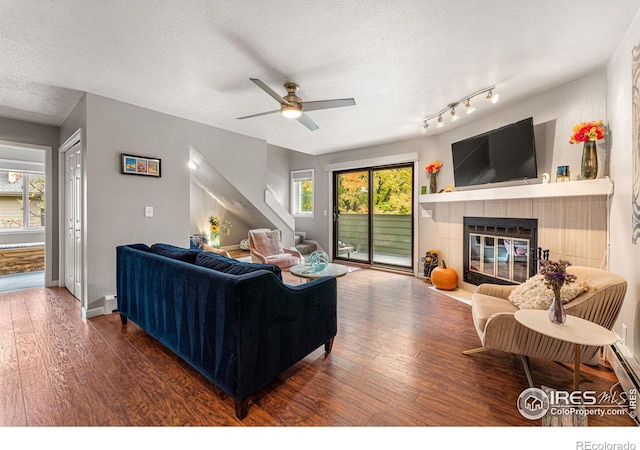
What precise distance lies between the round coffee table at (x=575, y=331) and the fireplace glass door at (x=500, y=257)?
1.77 metres

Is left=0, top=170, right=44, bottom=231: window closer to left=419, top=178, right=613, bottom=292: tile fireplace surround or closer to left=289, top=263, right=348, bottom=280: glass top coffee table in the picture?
left=289, top=263, right=348, bottom=280: glass top coffee table

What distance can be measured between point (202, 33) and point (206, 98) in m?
1.27

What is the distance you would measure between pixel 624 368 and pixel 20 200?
383 inches

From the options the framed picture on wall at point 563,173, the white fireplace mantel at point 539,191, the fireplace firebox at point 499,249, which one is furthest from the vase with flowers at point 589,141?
the fireplace firebox at point 499,249

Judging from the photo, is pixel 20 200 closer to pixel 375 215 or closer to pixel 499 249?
pixel 375 215

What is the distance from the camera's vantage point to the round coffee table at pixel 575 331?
1541 mm

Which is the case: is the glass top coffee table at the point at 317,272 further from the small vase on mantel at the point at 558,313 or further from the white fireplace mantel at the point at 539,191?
the white fireplace mantel at the point at 539,191

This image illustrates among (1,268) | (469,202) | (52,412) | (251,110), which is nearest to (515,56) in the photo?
(469,202)

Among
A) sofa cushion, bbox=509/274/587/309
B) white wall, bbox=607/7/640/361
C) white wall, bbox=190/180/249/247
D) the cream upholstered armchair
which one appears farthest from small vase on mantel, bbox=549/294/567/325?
white wall, bbox=190/180/249/247

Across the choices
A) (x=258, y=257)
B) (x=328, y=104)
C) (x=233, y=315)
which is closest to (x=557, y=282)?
(x=233, y=315)

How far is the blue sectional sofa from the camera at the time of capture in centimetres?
157

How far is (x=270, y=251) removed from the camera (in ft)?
15.9

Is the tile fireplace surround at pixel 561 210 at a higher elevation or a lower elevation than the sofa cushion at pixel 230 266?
higher

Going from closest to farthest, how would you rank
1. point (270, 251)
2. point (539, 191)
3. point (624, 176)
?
point (624, 176)
point (539, 191)
point (270, 251)
